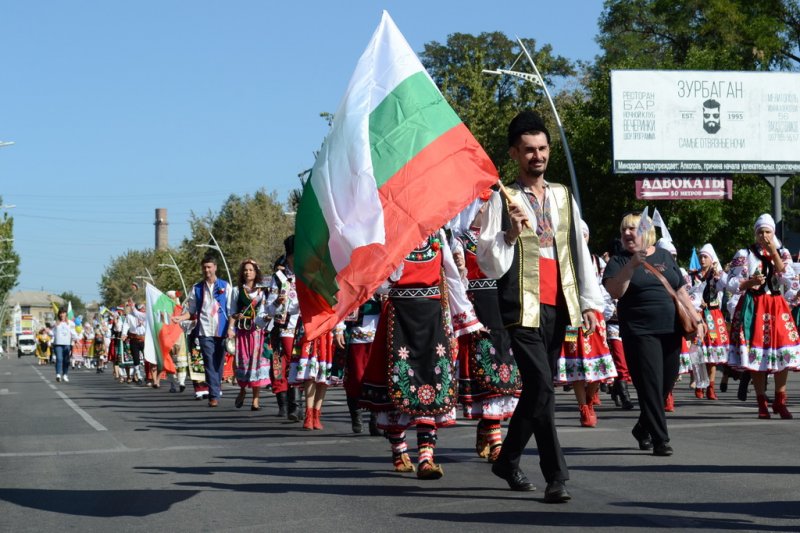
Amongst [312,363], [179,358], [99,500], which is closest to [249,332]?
[312,363]

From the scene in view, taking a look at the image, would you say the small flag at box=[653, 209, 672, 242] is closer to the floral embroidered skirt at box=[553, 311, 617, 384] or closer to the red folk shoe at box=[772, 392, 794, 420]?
the floral embroidered skirt at box=[553, 311, 617, 384]

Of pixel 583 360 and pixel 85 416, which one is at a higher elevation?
pixel 583 360

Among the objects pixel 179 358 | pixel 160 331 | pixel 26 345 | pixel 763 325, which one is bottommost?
pixel 179 358

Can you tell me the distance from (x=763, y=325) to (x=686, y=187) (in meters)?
24.5

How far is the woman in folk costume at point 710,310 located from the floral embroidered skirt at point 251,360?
5.59 meters

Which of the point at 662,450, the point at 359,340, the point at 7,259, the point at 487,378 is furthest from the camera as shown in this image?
the point at 7,259

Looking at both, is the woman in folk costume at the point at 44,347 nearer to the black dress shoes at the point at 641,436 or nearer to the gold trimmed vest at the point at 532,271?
the black dress shoes at the point at 641,436

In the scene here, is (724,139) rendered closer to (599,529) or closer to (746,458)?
(746,458)

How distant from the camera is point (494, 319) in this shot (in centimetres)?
1007

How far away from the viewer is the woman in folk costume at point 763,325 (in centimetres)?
1310

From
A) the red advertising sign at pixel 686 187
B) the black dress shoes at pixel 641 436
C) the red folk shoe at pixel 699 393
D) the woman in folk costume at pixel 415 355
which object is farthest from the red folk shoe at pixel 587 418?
the red advertising sign at pixel 686 187

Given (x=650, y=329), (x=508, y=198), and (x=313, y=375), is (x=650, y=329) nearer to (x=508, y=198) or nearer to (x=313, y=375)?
(x=508, y=198)

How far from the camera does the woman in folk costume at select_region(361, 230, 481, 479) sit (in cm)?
891

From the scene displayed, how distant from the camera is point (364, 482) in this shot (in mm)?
8711
